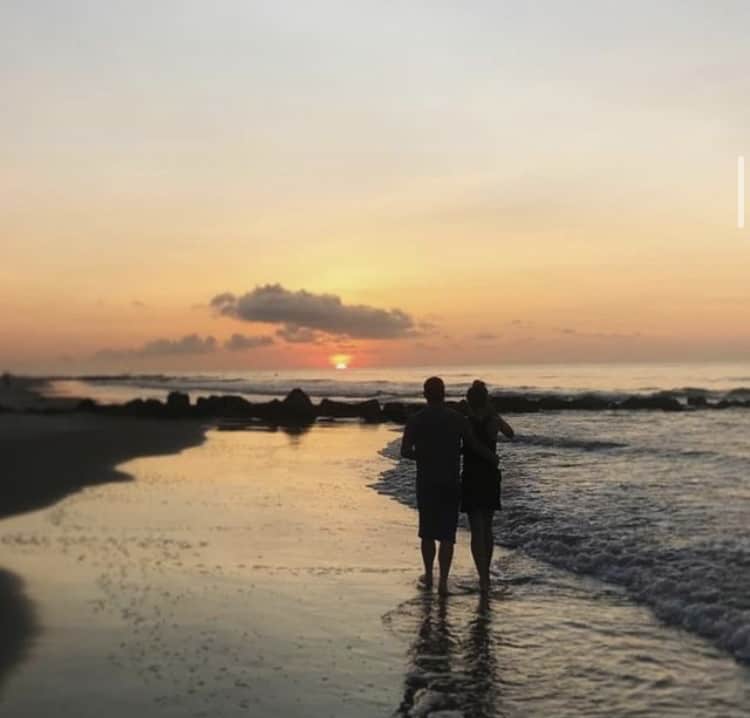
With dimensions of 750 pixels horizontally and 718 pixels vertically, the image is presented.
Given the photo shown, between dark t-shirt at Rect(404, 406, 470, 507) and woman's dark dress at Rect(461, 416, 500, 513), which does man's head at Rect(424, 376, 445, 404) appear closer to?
dark t-shirt at Rect(404, 406, 470, 507)

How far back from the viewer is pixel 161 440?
28.8 m

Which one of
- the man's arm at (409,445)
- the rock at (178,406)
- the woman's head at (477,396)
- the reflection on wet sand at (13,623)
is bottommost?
the reflection on wet sand at (13,623)

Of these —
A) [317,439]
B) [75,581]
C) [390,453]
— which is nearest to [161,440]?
[317,439]

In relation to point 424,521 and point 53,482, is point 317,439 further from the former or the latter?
point 424,521

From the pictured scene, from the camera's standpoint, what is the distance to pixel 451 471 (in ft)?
29.8

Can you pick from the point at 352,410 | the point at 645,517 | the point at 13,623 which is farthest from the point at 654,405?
the point at 13,623

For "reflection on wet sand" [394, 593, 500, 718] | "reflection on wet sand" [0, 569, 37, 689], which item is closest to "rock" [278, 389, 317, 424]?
"reflection on wet sand" [0, 569, 37, 689]

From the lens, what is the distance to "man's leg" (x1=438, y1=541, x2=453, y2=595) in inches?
347

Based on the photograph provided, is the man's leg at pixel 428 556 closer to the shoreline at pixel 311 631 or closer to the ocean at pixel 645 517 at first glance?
the shoreline at pixel 311 631

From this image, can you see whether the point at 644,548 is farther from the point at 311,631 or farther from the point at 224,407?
the point at 224,407

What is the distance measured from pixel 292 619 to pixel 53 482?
34.9 ft

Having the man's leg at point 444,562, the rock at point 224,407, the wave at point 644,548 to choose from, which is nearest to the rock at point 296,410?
the rock at point 224,407

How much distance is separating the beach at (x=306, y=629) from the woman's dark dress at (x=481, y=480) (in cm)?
87

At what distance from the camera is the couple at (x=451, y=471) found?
9.05 meters
